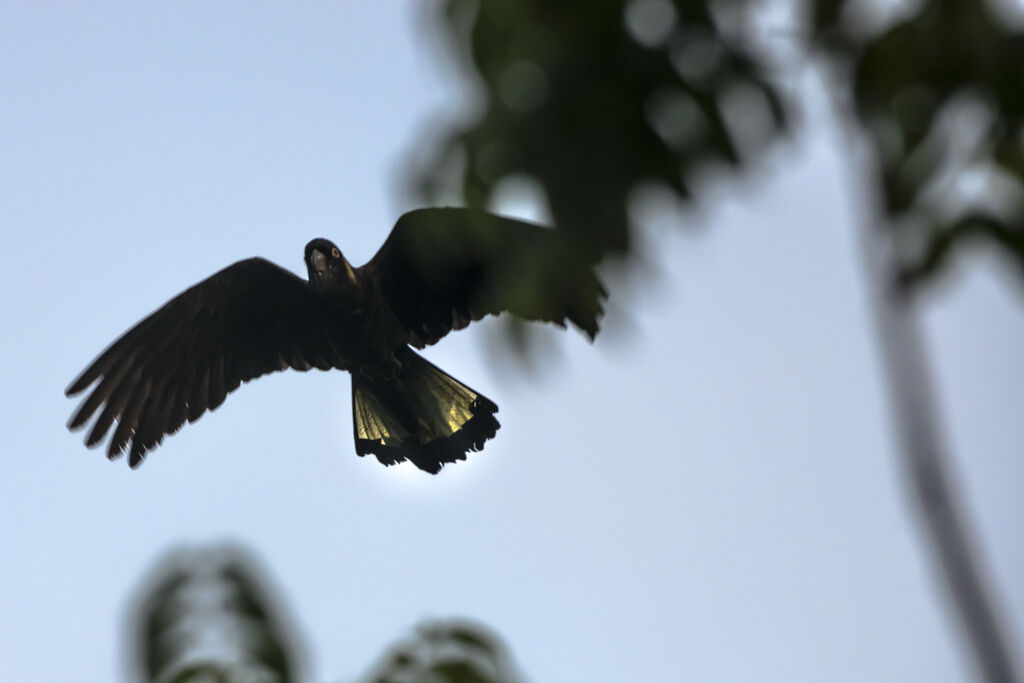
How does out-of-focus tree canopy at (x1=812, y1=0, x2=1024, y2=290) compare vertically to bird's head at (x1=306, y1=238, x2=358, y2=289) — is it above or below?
below

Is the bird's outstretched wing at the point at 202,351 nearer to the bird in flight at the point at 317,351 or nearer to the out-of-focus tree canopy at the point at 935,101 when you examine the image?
the bird in flight at the point at 317,351

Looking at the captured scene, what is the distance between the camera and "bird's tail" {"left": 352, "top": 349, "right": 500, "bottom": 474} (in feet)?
20.7

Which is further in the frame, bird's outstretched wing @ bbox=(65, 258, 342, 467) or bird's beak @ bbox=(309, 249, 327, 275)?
bird's outstretched wing @ bbox=(65, 258, 342, 467)

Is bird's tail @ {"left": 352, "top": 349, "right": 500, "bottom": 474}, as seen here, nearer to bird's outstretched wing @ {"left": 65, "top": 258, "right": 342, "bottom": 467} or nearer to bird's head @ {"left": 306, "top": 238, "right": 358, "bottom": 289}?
bird's outstretched wing @ {"left": 65, "top": 258, "right": 342, "bottom": 467}

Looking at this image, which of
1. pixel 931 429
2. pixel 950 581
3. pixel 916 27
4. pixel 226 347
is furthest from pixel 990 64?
pixel 226 347

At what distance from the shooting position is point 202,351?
6.51m

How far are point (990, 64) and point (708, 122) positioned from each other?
0.28 meters

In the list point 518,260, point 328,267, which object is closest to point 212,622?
point 518,260

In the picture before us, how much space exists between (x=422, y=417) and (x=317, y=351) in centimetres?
72

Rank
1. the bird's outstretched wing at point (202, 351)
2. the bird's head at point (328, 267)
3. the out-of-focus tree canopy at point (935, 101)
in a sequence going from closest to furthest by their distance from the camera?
1. the out-of-focus tree canopy at point (935, 101)
2. the bird's head at point (328, 267)
3. the bird's outstretched wing at point (202, 351)

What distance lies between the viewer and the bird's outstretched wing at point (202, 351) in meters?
6.28

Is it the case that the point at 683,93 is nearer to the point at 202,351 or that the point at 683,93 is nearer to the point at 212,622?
the point at 212,622

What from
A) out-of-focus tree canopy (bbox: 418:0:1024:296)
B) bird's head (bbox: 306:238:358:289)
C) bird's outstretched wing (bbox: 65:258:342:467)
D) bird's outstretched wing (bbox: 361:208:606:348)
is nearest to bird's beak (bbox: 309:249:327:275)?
bird's head (bbox: 306:238:358:289)

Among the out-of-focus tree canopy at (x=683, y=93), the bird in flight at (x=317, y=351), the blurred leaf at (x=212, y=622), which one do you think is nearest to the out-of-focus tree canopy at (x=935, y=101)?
the out-of-focus tree canopy at (x=683, y=93)
